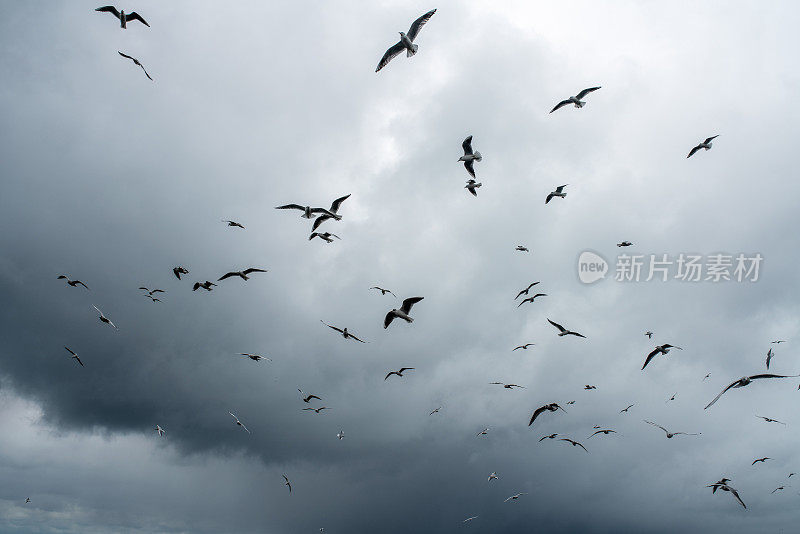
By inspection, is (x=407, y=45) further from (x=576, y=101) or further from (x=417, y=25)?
(x=576, y=101)

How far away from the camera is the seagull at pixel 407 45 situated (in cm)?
2623

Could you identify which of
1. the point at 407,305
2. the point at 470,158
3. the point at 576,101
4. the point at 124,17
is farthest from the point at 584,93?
the point at 124,17

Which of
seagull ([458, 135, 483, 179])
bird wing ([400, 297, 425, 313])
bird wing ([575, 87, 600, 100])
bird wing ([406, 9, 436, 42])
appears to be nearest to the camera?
bird wing ([406, 9, 436, 42])

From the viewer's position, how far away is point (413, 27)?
26312 millimetres

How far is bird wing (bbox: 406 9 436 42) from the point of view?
2581cm

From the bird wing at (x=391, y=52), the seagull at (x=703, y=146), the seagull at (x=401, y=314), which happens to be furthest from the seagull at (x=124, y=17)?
the seagull at (x=703, y=146)

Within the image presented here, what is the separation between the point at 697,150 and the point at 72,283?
181 ft

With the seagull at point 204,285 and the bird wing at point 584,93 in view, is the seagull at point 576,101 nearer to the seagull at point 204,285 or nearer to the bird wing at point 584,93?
the bird wing at point 584,93

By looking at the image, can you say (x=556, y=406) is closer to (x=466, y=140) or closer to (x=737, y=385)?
(x=737, y=385)

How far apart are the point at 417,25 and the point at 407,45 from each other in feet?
4.13

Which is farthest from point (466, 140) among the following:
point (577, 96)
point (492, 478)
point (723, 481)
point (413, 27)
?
point (492, 478)

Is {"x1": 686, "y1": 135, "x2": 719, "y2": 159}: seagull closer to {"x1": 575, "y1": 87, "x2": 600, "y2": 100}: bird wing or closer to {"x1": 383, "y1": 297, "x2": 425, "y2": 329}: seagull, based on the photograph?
{"x1": 575, "y1": 87, "x2": 600, "y2": 100}: bird wing

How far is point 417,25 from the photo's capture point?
26.3 m

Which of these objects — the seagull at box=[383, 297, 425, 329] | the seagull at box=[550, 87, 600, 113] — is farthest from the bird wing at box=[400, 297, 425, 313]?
the seagull at box=[550, 87, 600, 113]
